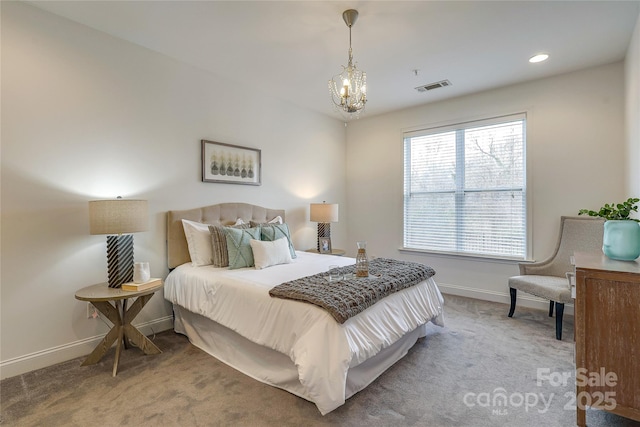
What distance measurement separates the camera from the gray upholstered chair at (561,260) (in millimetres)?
3133

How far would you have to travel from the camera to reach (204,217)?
3.38 meters

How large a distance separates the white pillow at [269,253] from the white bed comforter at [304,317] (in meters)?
0.09

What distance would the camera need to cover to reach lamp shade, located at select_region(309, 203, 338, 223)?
4410 millimetres

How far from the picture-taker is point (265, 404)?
1929 mm

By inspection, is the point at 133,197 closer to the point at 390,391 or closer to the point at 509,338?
the point at 390,391

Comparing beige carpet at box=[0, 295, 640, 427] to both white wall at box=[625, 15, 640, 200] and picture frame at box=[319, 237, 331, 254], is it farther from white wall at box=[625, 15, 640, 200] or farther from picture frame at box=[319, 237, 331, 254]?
picture frame at box=[319, 237, 331, 254]

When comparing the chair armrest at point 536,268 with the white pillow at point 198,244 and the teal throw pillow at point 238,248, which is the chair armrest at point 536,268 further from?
the white pillow at point 198,244

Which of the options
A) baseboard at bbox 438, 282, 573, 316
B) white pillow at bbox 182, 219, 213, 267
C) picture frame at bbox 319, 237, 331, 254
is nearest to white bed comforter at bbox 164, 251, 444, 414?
white pillow at bbox 182, 219, 213, 267

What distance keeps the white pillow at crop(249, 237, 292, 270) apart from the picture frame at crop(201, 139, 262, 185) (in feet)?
3.40

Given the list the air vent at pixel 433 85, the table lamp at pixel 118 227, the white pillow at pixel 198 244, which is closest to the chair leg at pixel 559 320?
the air vent at pixel 433 85

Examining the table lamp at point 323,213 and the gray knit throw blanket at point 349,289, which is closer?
the gray knit throw blanket at point 349,289

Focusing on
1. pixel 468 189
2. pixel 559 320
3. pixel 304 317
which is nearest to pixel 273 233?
pixel 304 317

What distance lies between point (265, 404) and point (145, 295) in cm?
134

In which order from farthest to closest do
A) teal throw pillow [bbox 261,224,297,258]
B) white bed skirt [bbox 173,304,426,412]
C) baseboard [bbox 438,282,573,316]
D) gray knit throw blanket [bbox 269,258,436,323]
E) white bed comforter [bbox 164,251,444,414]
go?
baseboard [bbox 438,282,573,316]
teal throw pillow [bbox 261,224,297,258]
white bed skirt [bbox 173,304,426,412]
gray knit throw blanket [bbox 269,258,436,323]
white bed comforter [bbox 164,251,444,414]
